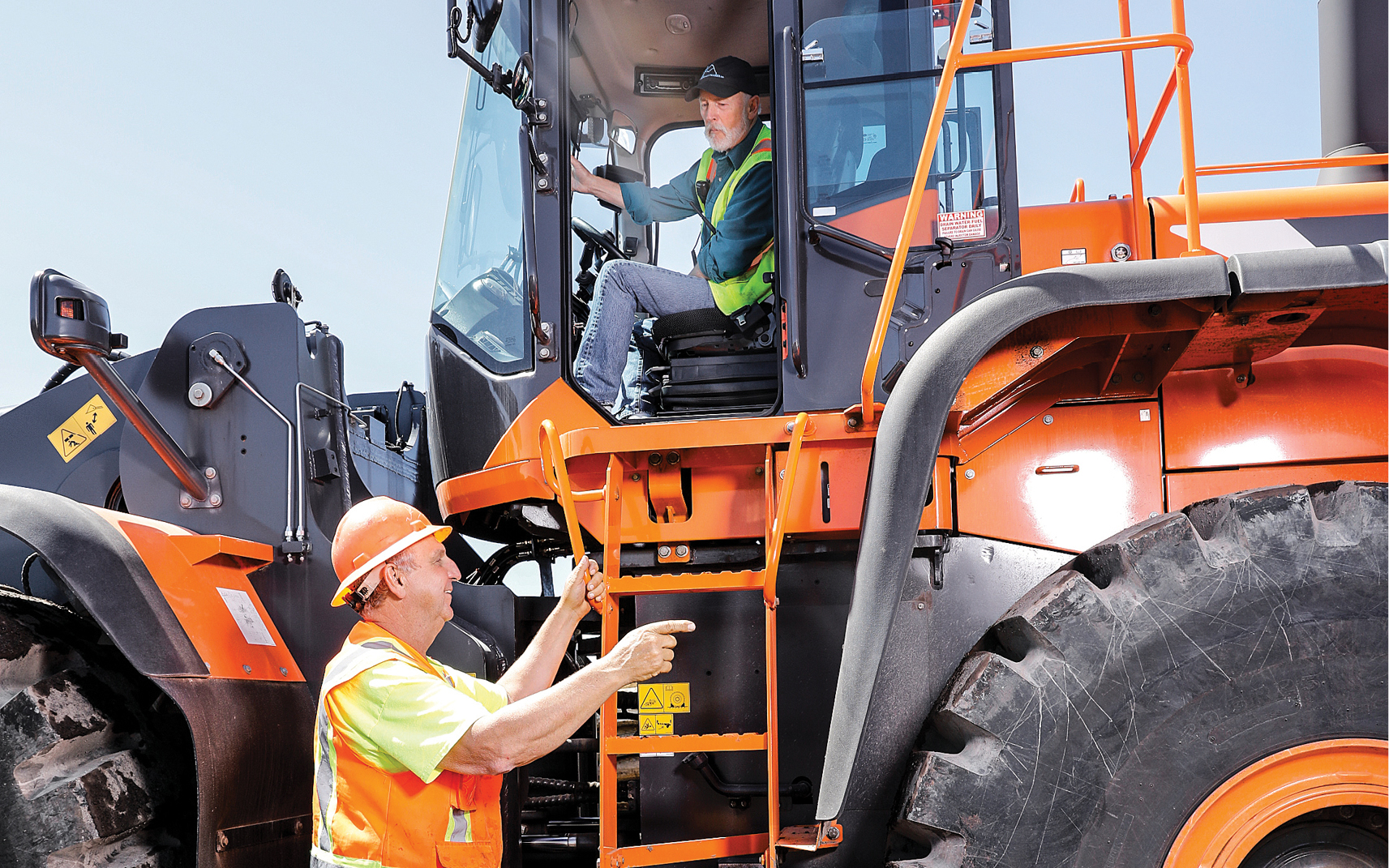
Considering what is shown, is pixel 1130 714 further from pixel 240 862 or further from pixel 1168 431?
pixel 240 862

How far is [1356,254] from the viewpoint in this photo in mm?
2410

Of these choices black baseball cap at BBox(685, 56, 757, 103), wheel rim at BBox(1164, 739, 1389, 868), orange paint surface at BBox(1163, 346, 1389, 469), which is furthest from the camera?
black baseball cap at BBox(685, 56, 757, 103)

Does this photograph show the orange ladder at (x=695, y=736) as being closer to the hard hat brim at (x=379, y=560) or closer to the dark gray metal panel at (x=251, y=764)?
the hard hat brim at (x=379, y=560)

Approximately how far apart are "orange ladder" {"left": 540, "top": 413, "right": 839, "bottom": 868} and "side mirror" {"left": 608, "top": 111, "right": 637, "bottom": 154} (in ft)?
7.01

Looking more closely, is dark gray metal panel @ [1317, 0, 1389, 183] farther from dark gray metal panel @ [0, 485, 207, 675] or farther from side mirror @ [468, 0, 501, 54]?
dark gray metal panel @ [0, 485, 207, 675]

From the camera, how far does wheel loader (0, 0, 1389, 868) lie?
2.30m

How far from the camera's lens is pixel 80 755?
268 cm

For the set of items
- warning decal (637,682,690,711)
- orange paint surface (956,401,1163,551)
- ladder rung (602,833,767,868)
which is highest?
orange paint surface (956,401,1163,551)

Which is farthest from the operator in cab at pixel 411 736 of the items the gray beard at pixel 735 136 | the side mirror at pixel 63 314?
the gray beard at pixel 735 136

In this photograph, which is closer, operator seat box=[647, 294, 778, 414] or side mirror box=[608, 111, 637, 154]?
operator seat box=[647, 294, 778, 414]

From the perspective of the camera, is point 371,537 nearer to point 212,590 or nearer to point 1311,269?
point 212,590

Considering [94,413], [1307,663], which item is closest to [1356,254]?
[1307,663]

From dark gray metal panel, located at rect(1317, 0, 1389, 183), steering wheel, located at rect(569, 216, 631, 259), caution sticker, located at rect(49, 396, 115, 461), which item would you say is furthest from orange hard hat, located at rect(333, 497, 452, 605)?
dark gray metal panel, located at rect(1317, 0, 1389, 183)

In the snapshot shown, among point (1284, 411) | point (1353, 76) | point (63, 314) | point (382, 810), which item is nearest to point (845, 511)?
point (1284, 411)
